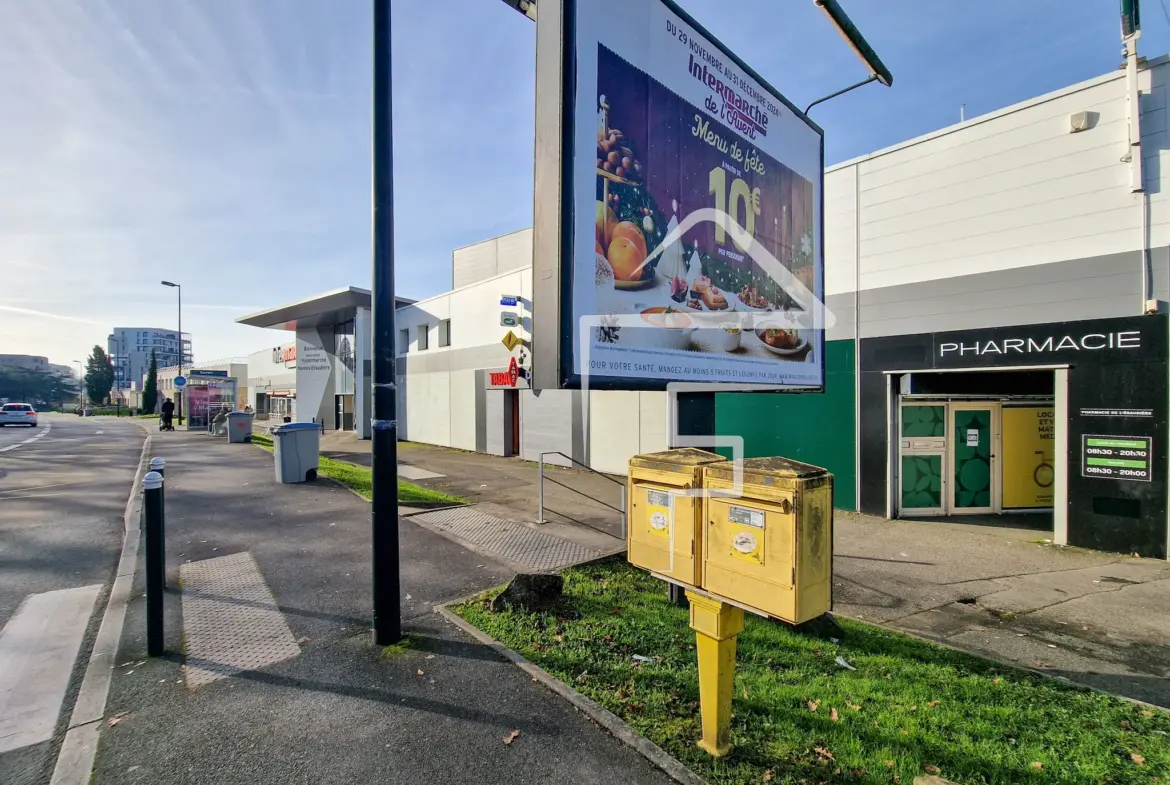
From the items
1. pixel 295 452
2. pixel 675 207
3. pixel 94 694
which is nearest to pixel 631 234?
pixel 675 207

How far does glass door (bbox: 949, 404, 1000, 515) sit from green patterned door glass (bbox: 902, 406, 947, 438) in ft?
0.63

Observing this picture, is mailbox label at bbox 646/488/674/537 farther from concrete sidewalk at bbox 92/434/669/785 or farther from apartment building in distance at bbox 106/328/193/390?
apartment building in distance at bbox 106/328/193/390

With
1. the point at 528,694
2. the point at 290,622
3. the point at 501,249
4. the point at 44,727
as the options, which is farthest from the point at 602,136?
the point at 501,249

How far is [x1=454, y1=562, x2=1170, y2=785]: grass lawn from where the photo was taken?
279cm

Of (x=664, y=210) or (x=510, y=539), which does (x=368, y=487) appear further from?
(x=664, y=210)

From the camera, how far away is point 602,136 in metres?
3.92

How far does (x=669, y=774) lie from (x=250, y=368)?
5502 centimetres

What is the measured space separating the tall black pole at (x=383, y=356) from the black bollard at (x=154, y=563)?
5.10 feet

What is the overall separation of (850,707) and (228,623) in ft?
15.8

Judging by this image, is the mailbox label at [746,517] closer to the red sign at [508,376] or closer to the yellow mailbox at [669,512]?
the yellow mailbox at [669,512]

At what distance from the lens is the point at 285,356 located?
38312 mm

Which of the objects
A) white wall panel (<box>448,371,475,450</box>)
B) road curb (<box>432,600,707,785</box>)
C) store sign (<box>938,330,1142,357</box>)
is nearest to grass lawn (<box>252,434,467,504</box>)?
road curb (<box>432,600,707,785</box>)

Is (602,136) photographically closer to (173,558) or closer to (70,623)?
(70,623)

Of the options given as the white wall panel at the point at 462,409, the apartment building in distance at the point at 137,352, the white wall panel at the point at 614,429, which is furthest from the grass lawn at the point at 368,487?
the apartment building in distance at the point at 137,352
